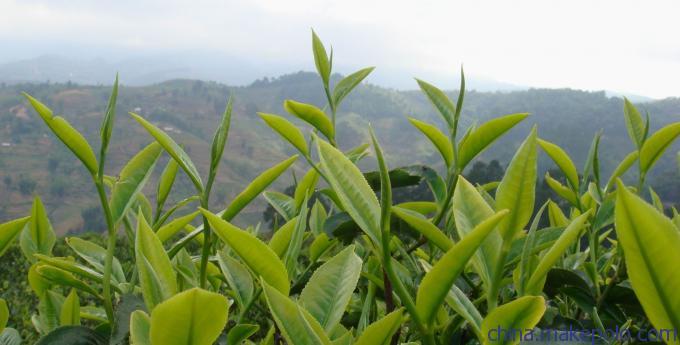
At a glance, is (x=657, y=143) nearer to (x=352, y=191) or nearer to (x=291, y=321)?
(x=352, y=191)

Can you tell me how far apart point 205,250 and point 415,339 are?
38cm

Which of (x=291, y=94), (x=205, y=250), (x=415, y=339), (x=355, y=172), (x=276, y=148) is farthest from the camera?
(x=291, y=94)

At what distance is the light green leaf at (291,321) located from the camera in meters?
0.48

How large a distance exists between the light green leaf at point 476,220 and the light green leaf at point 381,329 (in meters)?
0.13

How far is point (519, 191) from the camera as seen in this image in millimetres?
545

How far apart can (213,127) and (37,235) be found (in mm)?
93607

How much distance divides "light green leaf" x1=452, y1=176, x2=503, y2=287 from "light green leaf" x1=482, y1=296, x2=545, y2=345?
0.23 ft

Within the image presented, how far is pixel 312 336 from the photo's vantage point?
475 millimetres

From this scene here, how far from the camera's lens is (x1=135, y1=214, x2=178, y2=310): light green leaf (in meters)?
0.61

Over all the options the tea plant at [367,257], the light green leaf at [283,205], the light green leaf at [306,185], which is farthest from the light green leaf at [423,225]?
the light green leaf at [283,205]

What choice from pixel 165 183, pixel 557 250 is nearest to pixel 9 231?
pixel 165 183

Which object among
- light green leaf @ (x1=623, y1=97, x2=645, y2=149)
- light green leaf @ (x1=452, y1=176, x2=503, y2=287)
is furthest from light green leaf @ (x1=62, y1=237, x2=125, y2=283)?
light green leaf @ (x1=623, y1=97, x2=645, y2=149)

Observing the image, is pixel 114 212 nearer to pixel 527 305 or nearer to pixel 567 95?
pixel 527 305

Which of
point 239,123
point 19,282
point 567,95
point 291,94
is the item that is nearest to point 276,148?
point 239,123
